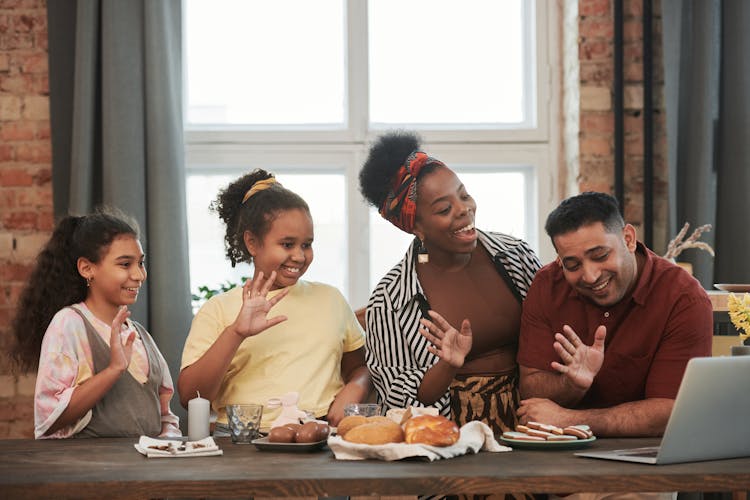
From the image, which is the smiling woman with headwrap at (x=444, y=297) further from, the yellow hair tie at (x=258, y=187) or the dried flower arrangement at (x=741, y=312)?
the dried flower arrangement at (x=741, y=312)

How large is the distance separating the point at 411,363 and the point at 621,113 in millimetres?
1738

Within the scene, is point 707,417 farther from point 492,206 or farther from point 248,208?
point 492,206

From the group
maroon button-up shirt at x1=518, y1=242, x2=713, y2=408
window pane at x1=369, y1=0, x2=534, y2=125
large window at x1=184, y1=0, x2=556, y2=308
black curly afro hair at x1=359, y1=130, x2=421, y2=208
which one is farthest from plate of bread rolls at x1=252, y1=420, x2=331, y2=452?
window pane at x1=369, y1=0, x2=534, y2=125

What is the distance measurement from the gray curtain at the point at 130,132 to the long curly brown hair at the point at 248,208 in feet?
2.62

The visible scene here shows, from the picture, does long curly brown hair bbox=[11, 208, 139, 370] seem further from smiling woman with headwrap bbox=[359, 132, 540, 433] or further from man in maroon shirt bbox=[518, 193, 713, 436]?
man in maroon shirt bbox=[518, 193, 713, 436]

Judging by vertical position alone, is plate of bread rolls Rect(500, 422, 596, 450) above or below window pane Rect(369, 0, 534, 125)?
below

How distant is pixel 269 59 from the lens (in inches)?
156

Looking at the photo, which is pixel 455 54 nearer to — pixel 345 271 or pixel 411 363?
pixel 345 271

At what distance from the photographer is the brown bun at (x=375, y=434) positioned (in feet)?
5.78

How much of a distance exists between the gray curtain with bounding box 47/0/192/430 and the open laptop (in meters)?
2.14

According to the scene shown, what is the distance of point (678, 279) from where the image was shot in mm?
2225

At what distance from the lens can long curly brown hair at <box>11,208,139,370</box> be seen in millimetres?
2506

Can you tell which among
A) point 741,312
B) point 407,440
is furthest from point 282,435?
point 741,312

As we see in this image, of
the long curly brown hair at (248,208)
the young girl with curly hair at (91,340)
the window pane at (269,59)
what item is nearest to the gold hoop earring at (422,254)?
the long curly brown hair at (248,208)
